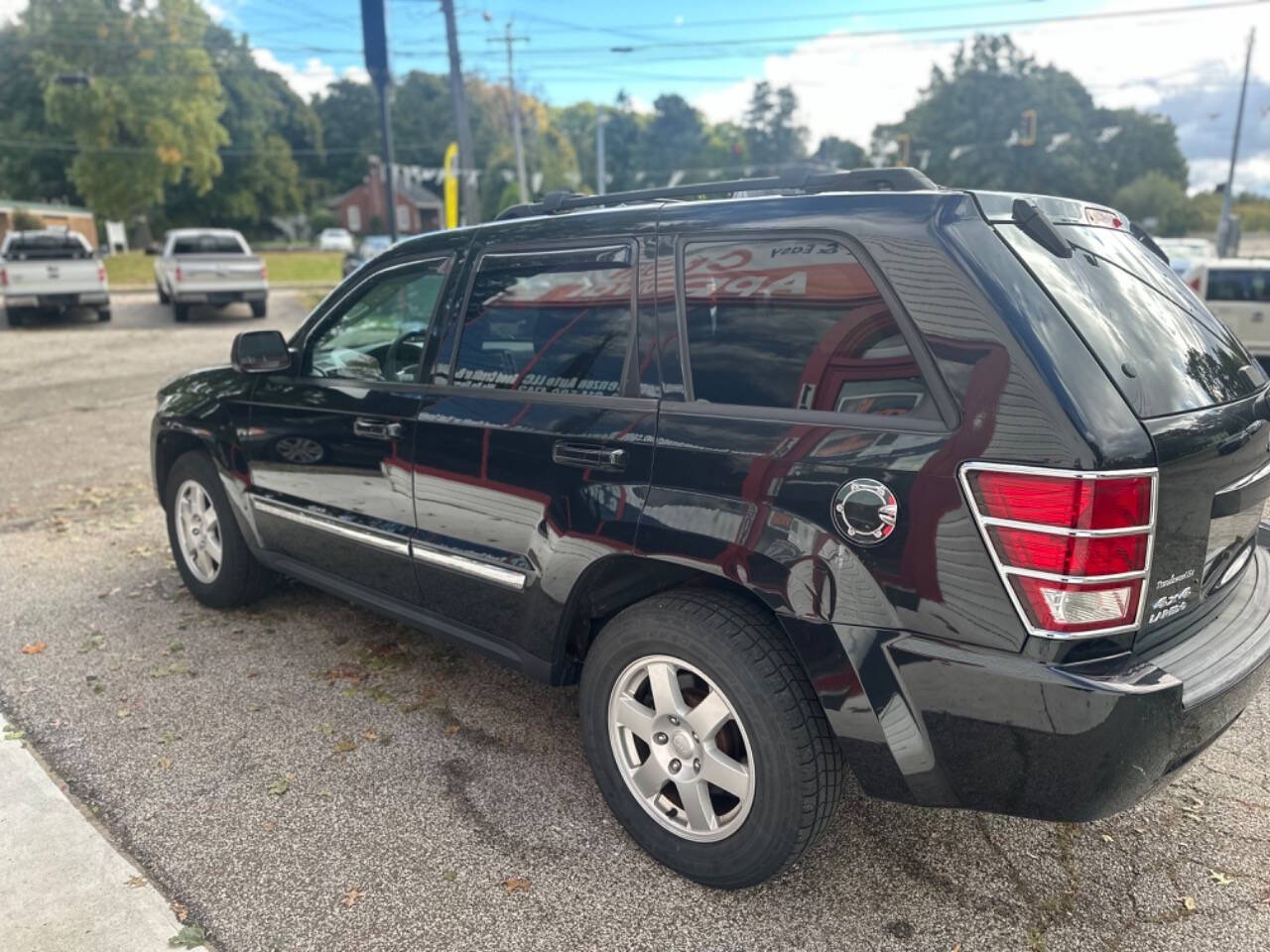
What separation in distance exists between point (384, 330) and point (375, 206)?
87576mm

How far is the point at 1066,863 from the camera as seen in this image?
8.81 feet

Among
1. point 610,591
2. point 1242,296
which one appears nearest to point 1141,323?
point 610,591

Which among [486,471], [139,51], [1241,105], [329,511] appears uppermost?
[139,51]

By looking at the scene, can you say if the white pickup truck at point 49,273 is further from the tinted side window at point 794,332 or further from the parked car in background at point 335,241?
the parked car in background at point 335,241

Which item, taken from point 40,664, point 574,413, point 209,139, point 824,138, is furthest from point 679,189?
point 824,138

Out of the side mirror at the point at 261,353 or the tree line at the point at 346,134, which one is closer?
the side mirror at the point at 261,353

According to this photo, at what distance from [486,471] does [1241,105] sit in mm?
40690

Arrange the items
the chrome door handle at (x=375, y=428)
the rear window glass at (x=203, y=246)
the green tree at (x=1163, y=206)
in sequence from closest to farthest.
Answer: the chrome door handle at (x=375, y=428)
the rear window glass at (x=203, y=246)
the green tree at (x=1163, y=206)

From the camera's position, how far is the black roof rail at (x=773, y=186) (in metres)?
2.41

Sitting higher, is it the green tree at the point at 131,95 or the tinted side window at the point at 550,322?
the green tree at the point at 131,95

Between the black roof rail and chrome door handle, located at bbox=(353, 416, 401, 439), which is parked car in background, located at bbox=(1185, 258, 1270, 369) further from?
chrome door handle, located at bbox=(353, 416, 401, 439)

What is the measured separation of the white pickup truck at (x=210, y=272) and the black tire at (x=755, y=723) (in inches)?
790

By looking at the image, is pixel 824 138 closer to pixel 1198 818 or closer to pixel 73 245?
pixel 73 245

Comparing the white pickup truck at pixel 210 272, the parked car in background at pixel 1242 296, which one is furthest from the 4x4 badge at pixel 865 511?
the white pickup truck at pixel 210 272
